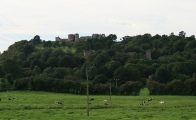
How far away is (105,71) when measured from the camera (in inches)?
5615

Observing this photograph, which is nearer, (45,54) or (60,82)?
(60,82)

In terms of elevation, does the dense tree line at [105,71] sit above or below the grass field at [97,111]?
above

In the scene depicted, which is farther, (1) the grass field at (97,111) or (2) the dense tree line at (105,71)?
(2) the dense tree line at (105,71)

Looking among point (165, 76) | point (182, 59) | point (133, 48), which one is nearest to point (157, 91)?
point (165, 76)

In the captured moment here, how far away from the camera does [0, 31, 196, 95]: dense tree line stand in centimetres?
9994

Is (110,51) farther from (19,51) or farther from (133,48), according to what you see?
(19,51)

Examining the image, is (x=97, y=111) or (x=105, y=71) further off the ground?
(x=105, y=71)

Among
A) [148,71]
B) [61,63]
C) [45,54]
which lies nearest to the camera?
[148,71]

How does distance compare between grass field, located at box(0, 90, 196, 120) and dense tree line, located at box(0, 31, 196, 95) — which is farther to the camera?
dense tree line, located at box(0, 31, 196, 95)

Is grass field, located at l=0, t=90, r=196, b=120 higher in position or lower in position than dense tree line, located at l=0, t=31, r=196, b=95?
lower

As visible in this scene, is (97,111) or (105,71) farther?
(105,71)

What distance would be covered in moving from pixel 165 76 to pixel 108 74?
25488 millimetres

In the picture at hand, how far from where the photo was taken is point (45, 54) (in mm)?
168000

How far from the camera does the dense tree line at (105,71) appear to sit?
99.9 metres
